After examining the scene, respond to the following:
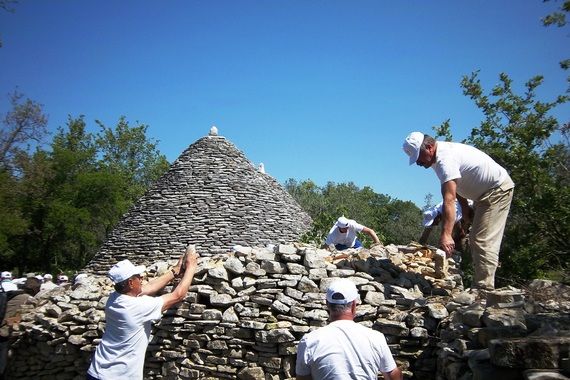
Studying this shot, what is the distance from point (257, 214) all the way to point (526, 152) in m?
10.3

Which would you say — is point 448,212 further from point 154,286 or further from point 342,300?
point 154,286

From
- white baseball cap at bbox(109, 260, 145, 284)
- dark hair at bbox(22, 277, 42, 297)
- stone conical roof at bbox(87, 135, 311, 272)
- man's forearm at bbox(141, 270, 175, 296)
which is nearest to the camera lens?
white baseball cap at bbox(109, 260, 145, 284)

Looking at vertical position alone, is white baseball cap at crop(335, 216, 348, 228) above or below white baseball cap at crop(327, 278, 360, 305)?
above

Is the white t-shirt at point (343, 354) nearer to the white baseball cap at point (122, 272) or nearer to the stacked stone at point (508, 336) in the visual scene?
the stacked stone at point (508, 336)

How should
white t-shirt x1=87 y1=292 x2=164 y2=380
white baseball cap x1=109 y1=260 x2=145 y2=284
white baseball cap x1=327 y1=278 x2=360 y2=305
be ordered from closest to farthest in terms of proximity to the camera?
1. white baseball cap x1=327 y1=278 x2=360 y2=305
2. white t-shirt x1=87 y1=292 x2=164 y2=380
3. white baseball cap x1=109 y1=260 x2=145 y2=284

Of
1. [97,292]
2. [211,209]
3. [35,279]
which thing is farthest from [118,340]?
[211,209]

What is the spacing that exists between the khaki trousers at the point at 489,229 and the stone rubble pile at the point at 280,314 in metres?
0.37

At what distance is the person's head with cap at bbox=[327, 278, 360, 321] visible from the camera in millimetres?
2832

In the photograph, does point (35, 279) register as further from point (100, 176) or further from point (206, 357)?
point (100, 176)

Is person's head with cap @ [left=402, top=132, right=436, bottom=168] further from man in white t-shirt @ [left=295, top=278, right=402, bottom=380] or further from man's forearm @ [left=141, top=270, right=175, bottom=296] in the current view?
man's forearm @ [left=141, top=270, right=175, bottom=296]

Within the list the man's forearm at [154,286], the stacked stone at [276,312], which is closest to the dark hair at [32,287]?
the stacked stone at [276,312]

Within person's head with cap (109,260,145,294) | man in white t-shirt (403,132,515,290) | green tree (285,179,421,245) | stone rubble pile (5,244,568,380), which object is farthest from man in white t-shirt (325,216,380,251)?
green tree (285,179,421,245)

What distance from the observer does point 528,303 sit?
386cm

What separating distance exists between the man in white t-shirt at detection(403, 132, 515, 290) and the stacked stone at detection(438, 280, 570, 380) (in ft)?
1.44
